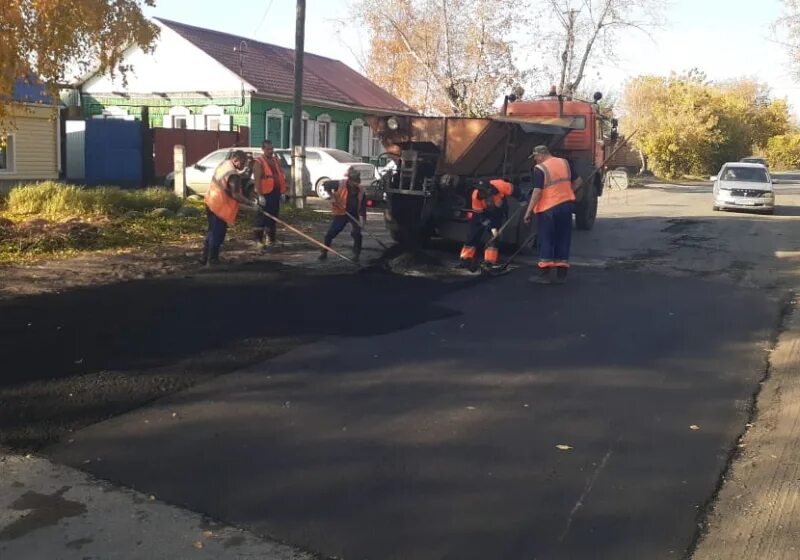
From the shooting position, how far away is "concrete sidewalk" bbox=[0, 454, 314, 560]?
3486 millimetres

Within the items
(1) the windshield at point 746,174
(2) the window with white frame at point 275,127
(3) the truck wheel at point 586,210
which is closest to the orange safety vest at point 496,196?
(3) the truck wheel at point 586,210

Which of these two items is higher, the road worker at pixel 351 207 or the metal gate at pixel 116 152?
the metal gate at pixel 116 152

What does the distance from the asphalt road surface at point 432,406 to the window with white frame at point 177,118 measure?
65.3ft

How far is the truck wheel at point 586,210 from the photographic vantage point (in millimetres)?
16484

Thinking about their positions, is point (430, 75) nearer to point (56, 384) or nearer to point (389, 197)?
point (389, 197)

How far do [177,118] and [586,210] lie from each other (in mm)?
17787

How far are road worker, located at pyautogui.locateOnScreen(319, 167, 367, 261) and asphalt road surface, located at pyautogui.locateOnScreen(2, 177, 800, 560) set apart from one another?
1308mm

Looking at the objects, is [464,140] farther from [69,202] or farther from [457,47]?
[457,47]

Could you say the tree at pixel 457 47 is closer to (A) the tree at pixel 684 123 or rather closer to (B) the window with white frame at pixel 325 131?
(B) the window with white frame at pixel 325 131

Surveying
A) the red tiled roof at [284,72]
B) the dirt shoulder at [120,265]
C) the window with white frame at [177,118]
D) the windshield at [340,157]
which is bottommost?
the dirt shoulder at [120,265]

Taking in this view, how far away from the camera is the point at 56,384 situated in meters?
5.70

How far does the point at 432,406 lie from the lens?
17.9ft

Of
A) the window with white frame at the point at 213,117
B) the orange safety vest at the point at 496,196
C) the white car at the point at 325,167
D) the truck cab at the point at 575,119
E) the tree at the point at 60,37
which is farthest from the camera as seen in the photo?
the window with white frame at the point at 213,117

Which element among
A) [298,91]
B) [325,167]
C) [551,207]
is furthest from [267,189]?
[325,167]
